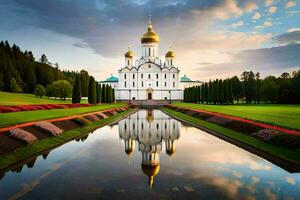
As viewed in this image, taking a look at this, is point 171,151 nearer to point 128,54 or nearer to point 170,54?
point 128,54

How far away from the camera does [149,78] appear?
279ft

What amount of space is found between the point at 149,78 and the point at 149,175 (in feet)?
255

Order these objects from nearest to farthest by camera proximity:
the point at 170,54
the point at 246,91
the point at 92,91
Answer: the point at 92,91, the point at 246,91, the point at 170,54

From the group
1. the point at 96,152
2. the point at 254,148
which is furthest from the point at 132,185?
the point at 254,148

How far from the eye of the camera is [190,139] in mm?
14641

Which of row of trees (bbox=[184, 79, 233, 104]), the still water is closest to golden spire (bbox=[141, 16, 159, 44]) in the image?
row of trees (bbox=[184, 79, 233, 104])

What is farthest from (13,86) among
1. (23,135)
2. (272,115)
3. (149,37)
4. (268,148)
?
(268,148)

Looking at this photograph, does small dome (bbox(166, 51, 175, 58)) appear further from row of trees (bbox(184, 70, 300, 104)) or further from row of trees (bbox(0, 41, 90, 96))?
row of trees (bbox(0, 41, 90, 96))

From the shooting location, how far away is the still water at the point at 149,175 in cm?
638

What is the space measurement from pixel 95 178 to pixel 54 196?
153cm

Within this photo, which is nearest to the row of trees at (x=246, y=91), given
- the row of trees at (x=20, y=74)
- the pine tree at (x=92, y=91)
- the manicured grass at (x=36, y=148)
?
the pine tree at (x=92, y=91)

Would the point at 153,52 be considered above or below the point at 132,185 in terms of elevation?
above

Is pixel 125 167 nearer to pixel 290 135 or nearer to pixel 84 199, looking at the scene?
pixel 84 199

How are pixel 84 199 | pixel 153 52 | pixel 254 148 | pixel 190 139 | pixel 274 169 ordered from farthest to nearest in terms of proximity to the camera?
pixel 153 52
pixel 190 139
pixel 254 148
pixel 274 169
pixel 84 199
